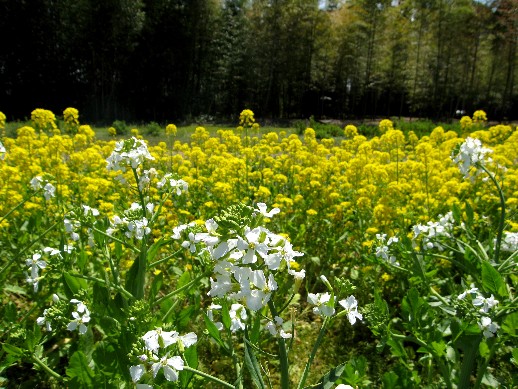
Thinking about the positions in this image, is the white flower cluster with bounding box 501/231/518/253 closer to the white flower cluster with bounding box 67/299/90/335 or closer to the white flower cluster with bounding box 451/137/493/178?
the white flower cluster with bounding box 451/137/493/178

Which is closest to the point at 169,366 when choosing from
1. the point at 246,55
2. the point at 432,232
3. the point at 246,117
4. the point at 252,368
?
the point at 252,368

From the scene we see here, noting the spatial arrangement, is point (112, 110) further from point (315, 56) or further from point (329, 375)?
point (329, 375)

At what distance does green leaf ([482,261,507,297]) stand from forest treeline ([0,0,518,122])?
60.2 ft

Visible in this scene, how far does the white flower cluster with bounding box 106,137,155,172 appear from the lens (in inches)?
60.2

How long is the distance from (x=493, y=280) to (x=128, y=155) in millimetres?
1273

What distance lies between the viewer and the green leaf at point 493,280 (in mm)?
1254

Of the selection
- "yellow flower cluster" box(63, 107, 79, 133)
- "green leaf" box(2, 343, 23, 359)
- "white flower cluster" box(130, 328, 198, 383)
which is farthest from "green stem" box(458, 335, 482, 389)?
"yellow flower cluster" box(63, 107, 79, 133)

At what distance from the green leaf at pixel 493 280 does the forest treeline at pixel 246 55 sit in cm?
1834

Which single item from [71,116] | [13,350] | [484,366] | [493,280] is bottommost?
[484,366]

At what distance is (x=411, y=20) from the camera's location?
834 inches

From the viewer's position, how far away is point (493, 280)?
4.16ft

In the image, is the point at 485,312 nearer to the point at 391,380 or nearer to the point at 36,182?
the point at 391,380

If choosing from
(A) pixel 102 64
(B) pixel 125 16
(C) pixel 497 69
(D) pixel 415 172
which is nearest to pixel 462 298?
(D) pixel 415 172

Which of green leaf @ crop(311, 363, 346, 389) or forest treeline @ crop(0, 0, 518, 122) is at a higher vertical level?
forest treeline @ crop(0, 0, 518, 122)
